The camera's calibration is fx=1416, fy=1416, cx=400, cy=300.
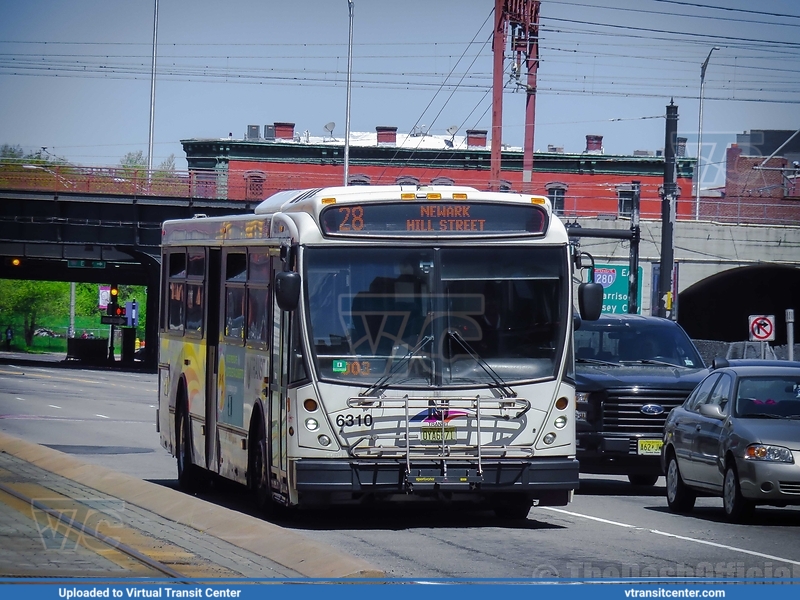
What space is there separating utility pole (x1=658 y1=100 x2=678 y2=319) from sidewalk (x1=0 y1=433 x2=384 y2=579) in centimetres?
2124

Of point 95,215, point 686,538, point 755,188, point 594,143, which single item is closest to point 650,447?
point 686,538

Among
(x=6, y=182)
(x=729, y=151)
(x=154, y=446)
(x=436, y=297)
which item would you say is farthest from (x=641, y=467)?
(x=729, y=151)

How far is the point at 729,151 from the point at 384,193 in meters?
71.5

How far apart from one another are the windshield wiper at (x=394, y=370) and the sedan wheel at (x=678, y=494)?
156 inches

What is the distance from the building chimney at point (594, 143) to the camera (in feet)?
261

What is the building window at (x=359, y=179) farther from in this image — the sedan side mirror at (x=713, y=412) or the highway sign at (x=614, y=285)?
the sedan side mirror at (x=713, y=412)

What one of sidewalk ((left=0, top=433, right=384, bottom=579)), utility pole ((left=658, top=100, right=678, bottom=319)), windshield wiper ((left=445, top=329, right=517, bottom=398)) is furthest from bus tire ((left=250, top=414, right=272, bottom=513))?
utility pole ((left=658, top=100, right=678, bottom=319))

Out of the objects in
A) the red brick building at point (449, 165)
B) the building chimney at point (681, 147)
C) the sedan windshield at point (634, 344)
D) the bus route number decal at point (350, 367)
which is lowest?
the sedan windshield at point (634, 344)

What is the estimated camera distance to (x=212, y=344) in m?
15.2

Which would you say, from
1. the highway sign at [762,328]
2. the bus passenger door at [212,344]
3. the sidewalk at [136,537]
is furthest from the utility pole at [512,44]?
the sidewalk at [136,537]

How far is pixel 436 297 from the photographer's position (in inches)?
493

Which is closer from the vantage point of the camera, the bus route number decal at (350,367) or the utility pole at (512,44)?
the bus route number decal at (350,367)

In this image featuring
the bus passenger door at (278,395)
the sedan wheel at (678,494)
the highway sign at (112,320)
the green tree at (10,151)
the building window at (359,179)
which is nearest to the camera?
the bus passenger door at (278,395)

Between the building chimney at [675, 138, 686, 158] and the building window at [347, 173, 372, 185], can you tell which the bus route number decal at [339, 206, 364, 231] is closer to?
the building window at [347, 173, 372, 185]
